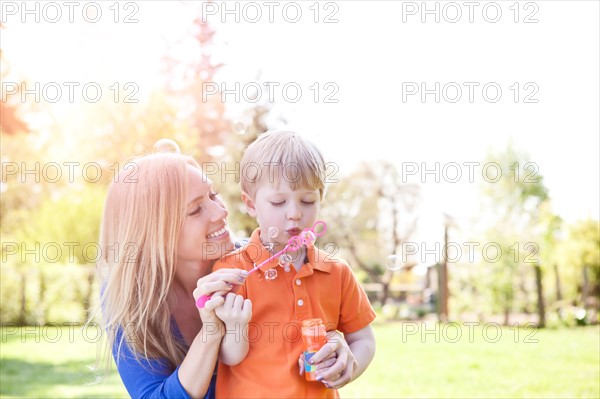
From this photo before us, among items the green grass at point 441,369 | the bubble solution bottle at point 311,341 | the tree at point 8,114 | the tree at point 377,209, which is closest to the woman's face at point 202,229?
the bubble solution bottle at point 311,341

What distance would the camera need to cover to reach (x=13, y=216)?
16812mm

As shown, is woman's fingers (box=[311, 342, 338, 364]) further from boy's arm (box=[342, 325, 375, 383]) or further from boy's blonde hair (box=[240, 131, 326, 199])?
boy's blonde hair (box=[240, 131, 326, 199])

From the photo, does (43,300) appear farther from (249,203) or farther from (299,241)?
(299,241)

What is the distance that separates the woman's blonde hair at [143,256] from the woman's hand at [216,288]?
1.04ft

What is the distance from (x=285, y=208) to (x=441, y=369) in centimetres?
441

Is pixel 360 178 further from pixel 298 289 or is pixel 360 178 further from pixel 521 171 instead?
pixel 298 289

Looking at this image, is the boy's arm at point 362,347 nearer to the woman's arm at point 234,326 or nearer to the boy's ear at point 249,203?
the woman's arm at point 234,326

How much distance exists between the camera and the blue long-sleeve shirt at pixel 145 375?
6.74ft

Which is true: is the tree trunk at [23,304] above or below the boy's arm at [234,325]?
below

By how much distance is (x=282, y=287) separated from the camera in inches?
82.3

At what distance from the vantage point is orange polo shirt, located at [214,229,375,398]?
1.98 m

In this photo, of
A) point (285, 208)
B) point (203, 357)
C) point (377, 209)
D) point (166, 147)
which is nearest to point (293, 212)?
point (285, 208)

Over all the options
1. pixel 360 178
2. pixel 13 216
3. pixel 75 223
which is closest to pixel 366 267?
pixel 360 178

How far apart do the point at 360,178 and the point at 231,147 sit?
29.6 ft
